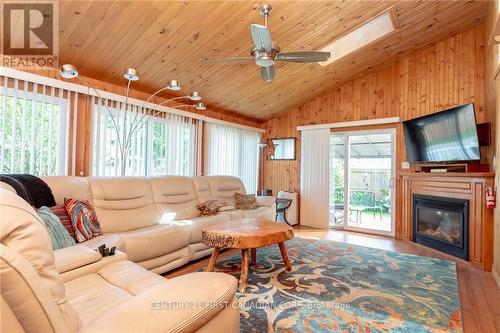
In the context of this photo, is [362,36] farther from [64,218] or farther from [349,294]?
[64,218]

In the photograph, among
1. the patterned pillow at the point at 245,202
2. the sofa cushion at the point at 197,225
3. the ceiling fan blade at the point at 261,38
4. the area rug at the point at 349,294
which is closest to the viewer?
the area rug at the point at 349,294

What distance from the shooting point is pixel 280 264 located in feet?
9.94

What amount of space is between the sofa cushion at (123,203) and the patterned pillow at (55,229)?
2.02 ft

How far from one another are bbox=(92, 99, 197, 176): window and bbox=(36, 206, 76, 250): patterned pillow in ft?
4.67

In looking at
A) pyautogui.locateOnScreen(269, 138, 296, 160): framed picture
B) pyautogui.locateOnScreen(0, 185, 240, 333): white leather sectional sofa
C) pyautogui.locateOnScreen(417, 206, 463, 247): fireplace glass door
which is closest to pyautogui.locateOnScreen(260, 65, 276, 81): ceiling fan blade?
pyautogui.locateOnScreen(0, 185, 240, 333): white leather sectional sofa

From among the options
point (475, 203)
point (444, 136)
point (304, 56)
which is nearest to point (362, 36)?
point (444, 136)

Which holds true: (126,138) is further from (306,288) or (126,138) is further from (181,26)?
(306,288)

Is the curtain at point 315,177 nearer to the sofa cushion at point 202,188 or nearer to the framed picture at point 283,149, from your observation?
the framed picture at point 283,149

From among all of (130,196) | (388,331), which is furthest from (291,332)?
(130,196)

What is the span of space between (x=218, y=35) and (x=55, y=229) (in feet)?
8.29

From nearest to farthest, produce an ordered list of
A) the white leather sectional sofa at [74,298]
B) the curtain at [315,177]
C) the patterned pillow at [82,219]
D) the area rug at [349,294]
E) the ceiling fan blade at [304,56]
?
the white leather sectional sofa at [74,298] < the area rug at [349,294] < the patterned pillow at [82,219] < the ceiling fan blade at [304,56] < the curtain at [315,177]

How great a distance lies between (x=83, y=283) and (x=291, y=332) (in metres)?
1.33

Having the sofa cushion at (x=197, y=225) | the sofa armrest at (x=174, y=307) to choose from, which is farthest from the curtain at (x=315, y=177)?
the sofa armrest at (x=174, y=307)

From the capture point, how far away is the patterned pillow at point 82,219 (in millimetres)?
2267
